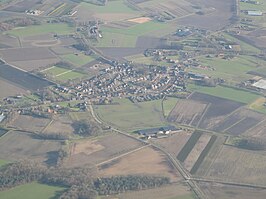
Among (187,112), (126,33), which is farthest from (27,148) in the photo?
(126,33)

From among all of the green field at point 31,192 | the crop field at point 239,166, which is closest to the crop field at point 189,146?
the crop field at point 239,166

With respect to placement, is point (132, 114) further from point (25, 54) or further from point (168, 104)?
point (25, 54)

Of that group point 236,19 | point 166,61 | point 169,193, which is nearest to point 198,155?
point 169,193

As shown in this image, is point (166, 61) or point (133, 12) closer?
point (166, 61)

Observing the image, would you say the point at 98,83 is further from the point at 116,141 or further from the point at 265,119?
the point at 265,119

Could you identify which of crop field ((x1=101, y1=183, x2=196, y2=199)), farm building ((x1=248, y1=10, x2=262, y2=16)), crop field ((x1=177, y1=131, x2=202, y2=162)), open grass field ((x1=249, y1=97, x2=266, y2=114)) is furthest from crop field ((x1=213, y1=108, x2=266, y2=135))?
farm building ((x1=248, y1=10, x2=262, y2=16))
